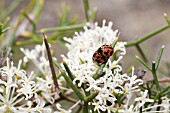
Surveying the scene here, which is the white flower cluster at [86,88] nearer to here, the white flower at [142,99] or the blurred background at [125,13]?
the white flower at [142,99]

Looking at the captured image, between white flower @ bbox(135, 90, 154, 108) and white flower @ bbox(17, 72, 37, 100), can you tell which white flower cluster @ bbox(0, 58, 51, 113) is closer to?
white flower @ bbox(17, 72, 37, 100)

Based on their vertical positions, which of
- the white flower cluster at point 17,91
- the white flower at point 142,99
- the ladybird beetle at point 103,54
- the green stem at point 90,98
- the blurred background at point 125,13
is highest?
the blurred background at point 125,13

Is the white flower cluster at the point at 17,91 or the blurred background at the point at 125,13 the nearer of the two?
the white flower cluster at the point at 17,91

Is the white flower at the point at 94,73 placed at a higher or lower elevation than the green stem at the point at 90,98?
higher

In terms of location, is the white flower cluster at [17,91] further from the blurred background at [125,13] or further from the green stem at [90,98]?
the blurred background at [125,13]

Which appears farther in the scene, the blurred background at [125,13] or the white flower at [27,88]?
the blurred background at [125,13]

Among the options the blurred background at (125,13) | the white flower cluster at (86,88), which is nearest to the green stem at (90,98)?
the white flower cluster at (86,88)

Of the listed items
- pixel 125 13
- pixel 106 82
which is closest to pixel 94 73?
pixel 106 82

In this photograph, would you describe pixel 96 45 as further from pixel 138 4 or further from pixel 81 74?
pixel 138 4

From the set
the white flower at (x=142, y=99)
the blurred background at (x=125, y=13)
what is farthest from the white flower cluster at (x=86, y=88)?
the blurred background at (x=125, y=13)
